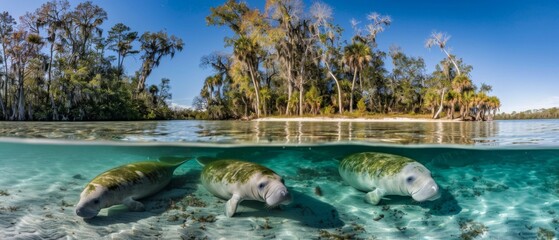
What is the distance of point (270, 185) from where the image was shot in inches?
239

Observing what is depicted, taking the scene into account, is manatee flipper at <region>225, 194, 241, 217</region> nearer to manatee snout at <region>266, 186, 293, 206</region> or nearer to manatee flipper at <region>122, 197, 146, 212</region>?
manatee snout at <region>266, 186, 293, 206</region>

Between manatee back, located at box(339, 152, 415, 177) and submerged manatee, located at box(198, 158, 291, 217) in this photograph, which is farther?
manatee back, located at box(339, 152, 415, 177)

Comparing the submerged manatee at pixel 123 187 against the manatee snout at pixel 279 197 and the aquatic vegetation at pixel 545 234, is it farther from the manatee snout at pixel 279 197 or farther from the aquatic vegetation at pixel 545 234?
the aquatic vegetation at pixel 545 234

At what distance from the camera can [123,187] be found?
6859 mm

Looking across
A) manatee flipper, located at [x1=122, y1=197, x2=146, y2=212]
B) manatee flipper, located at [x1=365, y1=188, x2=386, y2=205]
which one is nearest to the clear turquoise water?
manatee flipper, located at [x1=122, y1=197, x2=146, y2=212]

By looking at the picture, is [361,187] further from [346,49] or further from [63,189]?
[346,49]

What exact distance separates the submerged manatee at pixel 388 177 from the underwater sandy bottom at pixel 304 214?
43 centimetres

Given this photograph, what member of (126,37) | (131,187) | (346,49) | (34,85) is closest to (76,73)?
(34,85)

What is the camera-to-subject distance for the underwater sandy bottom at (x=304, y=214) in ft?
20.4

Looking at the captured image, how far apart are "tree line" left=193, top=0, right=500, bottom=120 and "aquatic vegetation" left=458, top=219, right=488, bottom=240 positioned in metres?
38.9

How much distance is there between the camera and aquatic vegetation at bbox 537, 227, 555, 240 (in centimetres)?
636

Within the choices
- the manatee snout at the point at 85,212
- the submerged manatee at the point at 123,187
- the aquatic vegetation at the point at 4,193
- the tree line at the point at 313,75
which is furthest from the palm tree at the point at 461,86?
the aquatic vegetation at the point at 4,193

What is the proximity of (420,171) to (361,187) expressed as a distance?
1763mm

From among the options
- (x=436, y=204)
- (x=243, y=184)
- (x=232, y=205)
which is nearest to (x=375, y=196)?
(x=436, y=204)
